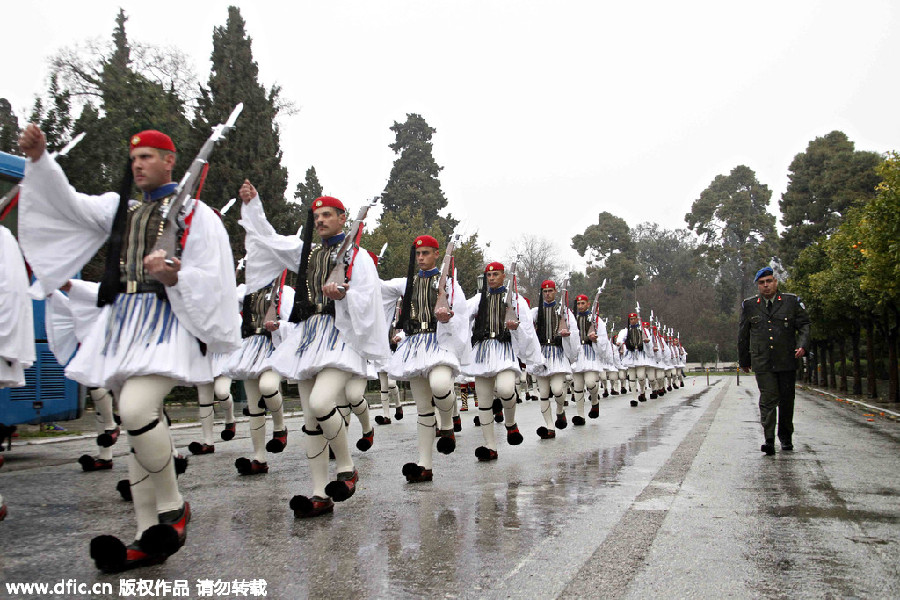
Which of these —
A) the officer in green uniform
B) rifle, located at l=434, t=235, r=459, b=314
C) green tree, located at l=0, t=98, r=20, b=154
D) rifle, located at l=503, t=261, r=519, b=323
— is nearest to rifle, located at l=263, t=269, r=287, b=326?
rifle, located at l=434, t=235, r=459, b=314

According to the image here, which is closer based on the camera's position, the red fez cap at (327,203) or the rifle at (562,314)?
the red fez cap at (327,203)

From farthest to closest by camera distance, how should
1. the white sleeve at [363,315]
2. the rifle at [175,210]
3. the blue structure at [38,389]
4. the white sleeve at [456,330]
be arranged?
the blue structure at [38,389], the white sleeve at [456,330], the white sleeve at [363,315], the rifle at [175,210]

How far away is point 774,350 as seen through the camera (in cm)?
949

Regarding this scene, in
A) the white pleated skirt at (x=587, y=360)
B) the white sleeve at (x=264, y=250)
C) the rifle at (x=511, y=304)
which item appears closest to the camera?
the white sleeve at (x=264, y=250)

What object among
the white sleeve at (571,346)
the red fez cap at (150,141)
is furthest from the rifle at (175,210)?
the white sleeve at (571,346)

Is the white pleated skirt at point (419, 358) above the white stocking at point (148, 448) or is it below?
above

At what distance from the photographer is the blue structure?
9.66 m

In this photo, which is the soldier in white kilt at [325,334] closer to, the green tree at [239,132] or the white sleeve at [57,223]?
the white sleeve at [57,223]

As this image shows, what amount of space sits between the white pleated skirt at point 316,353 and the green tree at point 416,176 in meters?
45.9

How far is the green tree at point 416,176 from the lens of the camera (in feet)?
184

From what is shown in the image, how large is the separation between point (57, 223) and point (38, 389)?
7.08 metres

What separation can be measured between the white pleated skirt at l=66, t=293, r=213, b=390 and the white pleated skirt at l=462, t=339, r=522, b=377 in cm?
492

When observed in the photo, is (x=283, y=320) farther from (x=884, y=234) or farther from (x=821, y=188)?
(x=821, y=188)

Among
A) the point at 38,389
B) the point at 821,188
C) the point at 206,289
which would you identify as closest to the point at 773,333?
the point at 206,289
